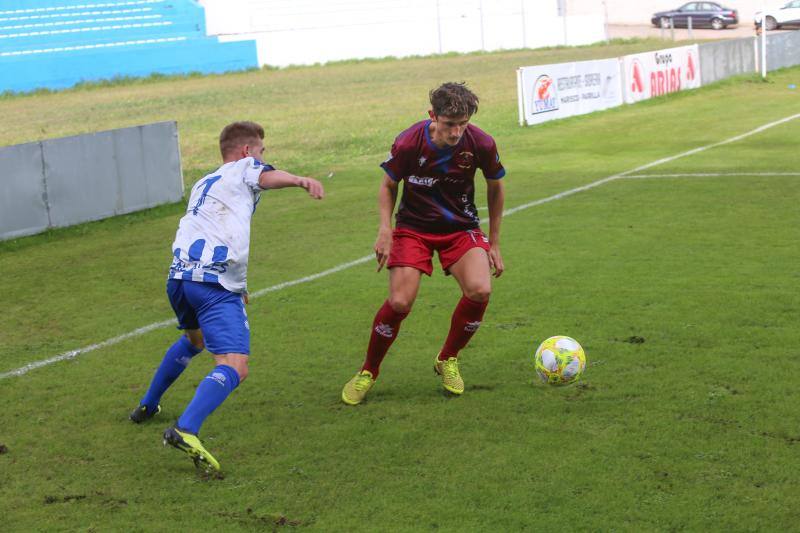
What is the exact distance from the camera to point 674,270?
10305mm

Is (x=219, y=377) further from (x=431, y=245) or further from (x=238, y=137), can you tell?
(x=431, y=245)

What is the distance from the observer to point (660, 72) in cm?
2959

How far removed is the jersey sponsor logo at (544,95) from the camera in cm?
2491

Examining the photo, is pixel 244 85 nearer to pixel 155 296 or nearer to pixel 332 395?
pixel 155 296

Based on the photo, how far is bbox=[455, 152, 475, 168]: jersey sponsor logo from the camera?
6.80 meters

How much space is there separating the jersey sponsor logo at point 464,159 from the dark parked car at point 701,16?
195 ft

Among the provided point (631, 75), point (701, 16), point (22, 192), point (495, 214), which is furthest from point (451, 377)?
point (701, 16)

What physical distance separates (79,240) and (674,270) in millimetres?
7498

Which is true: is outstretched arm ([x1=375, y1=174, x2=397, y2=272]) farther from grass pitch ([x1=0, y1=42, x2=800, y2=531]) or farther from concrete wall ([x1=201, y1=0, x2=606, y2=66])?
concrete wall ([x1=201, y1=0, x2=606, y2=66])

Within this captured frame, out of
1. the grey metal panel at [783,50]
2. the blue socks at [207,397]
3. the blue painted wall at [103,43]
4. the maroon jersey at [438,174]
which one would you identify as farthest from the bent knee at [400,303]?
the blue painted wall at [103,43]

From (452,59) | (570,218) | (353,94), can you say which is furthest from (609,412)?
(452,59)

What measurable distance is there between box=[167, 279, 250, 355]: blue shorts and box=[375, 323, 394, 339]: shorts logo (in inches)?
45.0

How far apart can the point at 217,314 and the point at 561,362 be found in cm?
227

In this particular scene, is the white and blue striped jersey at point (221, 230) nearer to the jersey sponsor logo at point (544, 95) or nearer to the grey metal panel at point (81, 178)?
the grey metal panel at point (81, 178)
